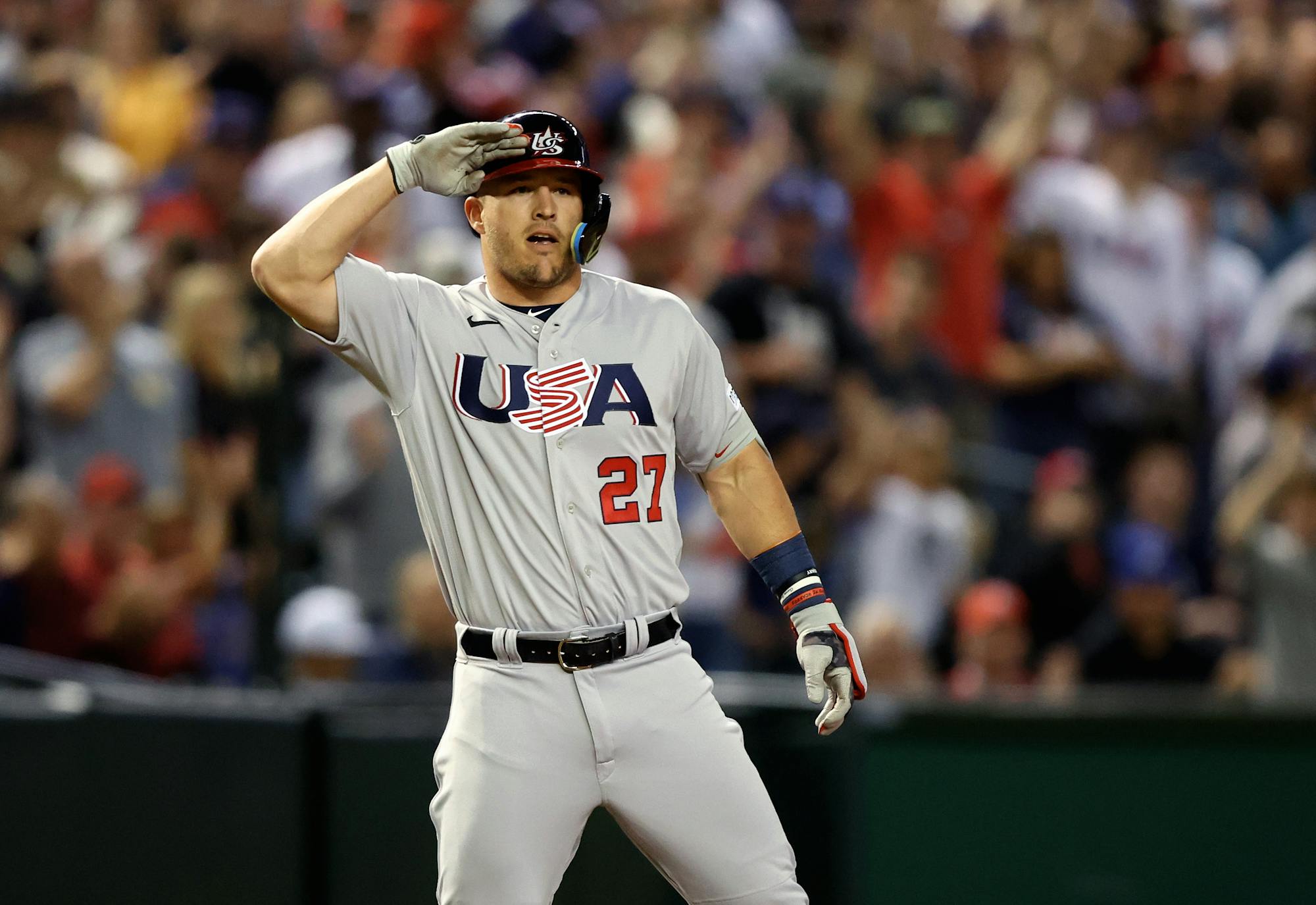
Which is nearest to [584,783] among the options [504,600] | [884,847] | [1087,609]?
[504,600]

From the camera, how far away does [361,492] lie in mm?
5898

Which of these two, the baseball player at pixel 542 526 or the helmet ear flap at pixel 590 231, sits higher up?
the helmet ear flap at pixel 590 231

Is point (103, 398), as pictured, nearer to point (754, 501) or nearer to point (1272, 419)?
point (754, 501)

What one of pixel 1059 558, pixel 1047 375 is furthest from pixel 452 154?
pixel 1047 375

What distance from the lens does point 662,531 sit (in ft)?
12.4

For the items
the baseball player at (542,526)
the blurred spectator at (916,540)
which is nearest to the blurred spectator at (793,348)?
the blurred spectator at (916,540)

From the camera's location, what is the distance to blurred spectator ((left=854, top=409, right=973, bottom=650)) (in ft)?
23.3

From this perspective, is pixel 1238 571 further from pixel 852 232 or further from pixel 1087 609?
pixel 852 232

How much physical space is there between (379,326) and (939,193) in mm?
5337

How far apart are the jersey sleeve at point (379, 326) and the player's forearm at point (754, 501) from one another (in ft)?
2.30

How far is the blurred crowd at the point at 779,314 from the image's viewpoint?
234 inches

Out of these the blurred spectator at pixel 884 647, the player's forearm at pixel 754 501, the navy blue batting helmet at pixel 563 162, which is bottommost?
the blurred spectator at pixel 884 647

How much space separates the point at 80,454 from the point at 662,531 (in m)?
3.02

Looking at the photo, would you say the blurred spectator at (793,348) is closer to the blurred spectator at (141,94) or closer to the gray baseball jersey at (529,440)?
the blurred spectator at (141,94)
